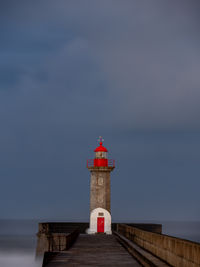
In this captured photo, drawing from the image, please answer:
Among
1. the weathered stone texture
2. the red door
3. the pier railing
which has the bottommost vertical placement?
the pier railing

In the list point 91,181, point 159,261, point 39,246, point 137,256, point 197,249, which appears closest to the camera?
Answer: point 197,249

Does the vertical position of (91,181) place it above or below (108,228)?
above

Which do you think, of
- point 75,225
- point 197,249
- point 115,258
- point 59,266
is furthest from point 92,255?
point 75,225

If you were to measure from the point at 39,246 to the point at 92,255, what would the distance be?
15.7 m

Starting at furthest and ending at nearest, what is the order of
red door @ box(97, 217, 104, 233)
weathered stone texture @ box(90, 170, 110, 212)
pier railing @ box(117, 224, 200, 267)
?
weathered stone texture @ box(90, 170, 110, 212) < red door @ box(97, 217, 104, 233) < pier railing @ box(117, 224, 200, 267)

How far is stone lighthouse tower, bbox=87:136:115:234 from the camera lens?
1217 inches

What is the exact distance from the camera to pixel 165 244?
37.0 feet

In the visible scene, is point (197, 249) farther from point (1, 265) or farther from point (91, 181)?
point (1, 265)

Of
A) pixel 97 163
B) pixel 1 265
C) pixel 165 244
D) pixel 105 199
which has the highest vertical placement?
pixel 97 163

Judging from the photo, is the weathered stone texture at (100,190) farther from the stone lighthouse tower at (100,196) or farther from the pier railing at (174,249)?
the pier railing at (174,249)

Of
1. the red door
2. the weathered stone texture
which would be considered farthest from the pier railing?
the weathered stone texture

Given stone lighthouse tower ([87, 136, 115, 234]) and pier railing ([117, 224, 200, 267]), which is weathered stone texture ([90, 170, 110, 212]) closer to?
stone lighthouse tower ([87, 136, 115, 234])

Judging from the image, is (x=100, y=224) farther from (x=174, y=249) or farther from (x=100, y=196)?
(x=174, y=249)

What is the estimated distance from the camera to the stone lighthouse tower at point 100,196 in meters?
30.9
